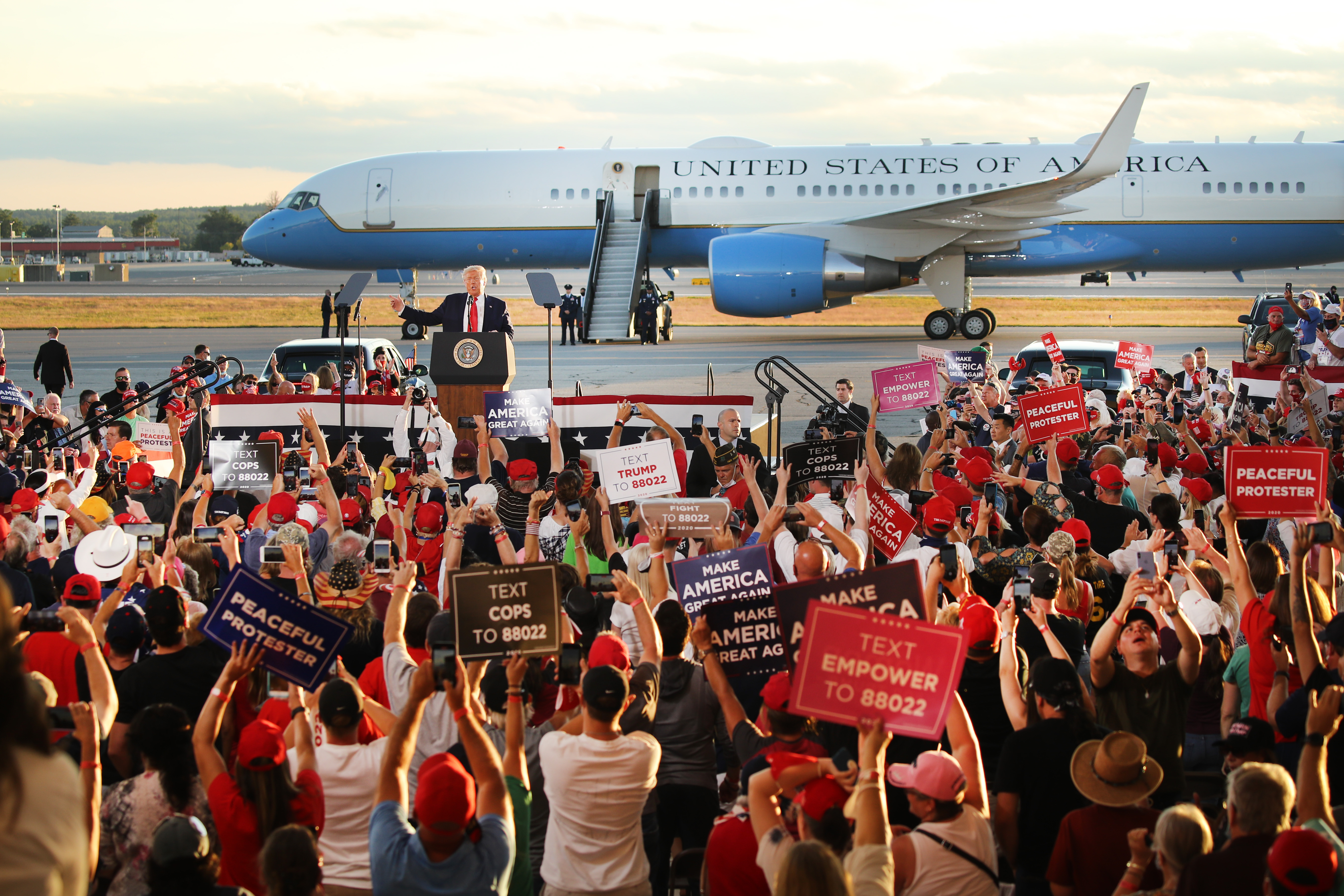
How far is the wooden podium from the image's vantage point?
476 inches

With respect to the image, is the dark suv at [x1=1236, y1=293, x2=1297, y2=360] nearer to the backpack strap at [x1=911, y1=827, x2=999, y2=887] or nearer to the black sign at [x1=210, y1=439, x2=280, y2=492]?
the black sign at [x1=210, y1=439, x2=280, y2=492]

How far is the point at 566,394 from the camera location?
1797cm

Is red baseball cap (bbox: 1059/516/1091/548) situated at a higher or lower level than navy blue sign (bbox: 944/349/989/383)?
lower

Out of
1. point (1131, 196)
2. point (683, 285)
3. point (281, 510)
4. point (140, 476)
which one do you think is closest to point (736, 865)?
point (281, 510)

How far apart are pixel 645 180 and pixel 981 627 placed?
2306cm

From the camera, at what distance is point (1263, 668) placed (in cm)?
489

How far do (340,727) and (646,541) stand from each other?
2831 mm

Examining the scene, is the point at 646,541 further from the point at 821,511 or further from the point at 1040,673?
the point at 1040,673

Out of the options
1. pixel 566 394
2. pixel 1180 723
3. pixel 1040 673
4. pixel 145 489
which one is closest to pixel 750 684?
pixel 1040 673

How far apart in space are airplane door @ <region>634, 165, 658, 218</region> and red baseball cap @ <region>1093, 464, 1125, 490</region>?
20047 mm

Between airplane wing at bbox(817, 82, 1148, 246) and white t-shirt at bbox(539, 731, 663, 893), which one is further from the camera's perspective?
airplane wing at bbox(817, 82, 1148, 246)

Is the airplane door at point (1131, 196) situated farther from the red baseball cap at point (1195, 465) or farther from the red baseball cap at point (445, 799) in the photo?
the red baseball cap at point (445, 799)

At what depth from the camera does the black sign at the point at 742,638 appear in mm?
4734

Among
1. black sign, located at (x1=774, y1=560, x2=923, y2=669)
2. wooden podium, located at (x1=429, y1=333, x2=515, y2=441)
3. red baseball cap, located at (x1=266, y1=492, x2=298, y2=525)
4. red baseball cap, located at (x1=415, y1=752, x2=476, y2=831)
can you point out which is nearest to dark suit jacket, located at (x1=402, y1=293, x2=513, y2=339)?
wooden podium, located at (x1=429, y1=333, x2=515, y2=441)
